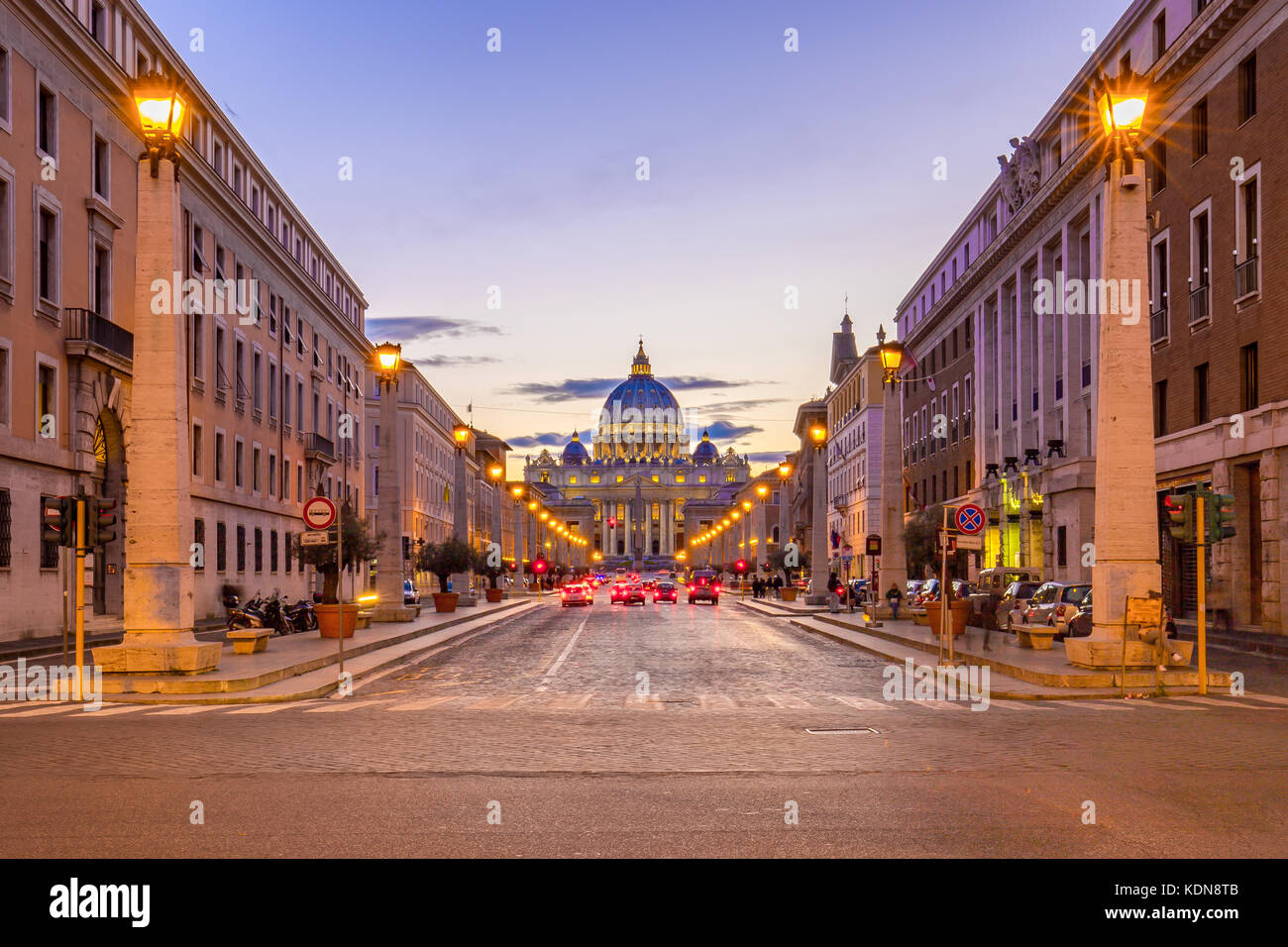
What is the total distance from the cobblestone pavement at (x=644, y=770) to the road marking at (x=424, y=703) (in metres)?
0.04

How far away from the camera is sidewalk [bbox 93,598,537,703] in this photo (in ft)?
61.4

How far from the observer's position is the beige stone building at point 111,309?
106 ft

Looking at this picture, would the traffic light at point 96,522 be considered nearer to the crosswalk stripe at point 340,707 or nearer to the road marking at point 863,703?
the crosswalk stripe at point 340,707

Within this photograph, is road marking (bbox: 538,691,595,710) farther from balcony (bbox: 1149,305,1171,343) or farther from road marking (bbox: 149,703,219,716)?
balcony (bbox: 1149,305,1171,343)

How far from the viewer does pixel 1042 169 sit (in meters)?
56.8

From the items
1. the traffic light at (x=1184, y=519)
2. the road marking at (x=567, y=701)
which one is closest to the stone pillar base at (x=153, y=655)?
the road marking at (x=567, y=701)

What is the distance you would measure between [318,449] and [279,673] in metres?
46.8

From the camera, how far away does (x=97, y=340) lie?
36.9 metres

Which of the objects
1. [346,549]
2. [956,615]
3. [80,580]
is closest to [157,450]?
[80,580]

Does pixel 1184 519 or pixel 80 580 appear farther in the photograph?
pixel 80 580

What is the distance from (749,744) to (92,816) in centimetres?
645

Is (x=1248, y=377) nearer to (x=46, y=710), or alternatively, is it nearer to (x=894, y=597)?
(x=894, y=597)

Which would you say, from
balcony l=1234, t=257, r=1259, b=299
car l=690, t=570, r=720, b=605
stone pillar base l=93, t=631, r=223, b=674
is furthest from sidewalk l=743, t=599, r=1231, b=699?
car l=690, t=570, r=720, b=605
